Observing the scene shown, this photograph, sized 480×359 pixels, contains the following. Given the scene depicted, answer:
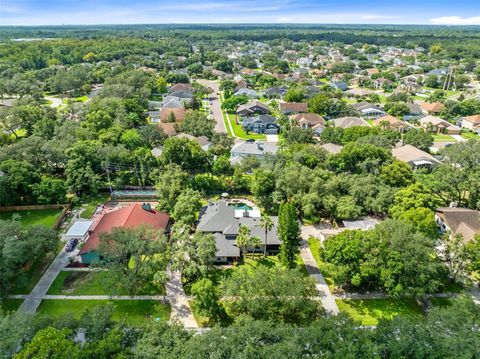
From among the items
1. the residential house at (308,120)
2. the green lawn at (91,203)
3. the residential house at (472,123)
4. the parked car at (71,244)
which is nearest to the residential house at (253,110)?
the residential house at (308,120)

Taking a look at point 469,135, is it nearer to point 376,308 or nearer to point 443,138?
point 443,138

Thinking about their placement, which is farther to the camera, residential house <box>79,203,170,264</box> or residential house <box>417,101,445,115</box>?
residential house <box>417,101,445,115</box>

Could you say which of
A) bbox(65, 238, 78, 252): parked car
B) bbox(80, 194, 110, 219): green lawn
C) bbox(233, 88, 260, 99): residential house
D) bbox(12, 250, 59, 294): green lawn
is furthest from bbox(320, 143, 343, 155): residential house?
bbox(233, 88, 260, 99): residential house

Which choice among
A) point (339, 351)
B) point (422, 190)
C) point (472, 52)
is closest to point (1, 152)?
point (339, 351)

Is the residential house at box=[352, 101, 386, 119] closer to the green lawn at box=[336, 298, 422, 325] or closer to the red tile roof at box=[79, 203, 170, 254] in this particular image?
the red tile roof at box=[79, 203, 170, 254]

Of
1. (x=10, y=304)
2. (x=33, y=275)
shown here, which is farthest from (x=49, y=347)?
(x=33, y=275)

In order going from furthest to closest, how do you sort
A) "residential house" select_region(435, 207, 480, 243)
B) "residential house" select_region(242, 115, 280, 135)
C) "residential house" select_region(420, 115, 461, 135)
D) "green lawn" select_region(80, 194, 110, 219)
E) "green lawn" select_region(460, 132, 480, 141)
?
"residential house" select_region(242, 115, 280, 135) → "residential house" select_region(420, 115, 461, 135) → "green lawn" select_region(460, 132, 480, 141) → "green lawn" select_region(80, 194, 110, 219) → "residential house" select_region(435, 207, 480, 243)

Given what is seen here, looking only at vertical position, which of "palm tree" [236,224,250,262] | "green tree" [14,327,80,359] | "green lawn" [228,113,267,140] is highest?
"green tree" [14,327,80,359]

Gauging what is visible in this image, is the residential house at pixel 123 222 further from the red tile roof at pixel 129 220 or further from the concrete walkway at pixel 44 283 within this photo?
the concrete walkway at pixel 44 283
